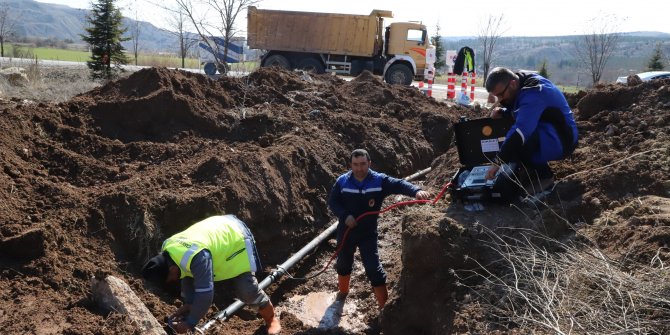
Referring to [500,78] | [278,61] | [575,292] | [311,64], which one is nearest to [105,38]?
[278,61]

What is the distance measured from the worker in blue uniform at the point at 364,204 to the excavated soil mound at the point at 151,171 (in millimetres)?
1341

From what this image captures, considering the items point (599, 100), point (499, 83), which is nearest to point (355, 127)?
point (599, 100)

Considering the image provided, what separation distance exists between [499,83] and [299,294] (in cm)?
337

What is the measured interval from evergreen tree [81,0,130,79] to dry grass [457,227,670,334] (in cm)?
2029

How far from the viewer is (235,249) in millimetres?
4898

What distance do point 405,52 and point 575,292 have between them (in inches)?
787

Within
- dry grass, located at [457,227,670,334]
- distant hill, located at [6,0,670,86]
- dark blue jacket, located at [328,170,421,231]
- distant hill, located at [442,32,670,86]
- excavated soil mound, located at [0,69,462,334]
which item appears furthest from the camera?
distant hill, located at [442,32,670,86]

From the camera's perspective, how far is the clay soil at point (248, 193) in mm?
4727

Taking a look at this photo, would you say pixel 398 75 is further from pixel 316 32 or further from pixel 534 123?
pixel 534 123

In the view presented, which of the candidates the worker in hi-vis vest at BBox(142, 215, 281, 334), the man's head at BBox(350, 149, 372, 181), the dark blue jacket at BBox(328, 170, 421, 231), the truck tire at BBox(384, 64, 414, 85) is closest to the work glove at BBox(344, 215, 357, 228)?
the dark blue jacket at BBox(328, 170, 421, 231)

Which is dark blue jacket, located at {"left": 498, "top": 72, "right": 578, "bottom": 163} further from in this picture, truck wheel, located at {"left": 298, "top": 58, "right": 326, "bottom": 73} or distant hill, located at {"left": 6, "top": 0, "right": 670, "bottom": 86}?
distant hill, located at {"left": 6, "top": 0, "right": 670, "bottom": 86}

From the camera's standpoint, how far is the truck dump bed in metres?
23.1

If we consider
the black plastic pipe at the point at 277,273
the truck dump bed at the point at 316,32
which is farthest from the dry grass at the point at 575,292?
the truck dump bed at the point at 316,32

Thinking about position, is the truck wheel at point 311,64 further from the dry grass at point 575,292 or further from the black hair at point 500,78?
the dry grass at point 575,292
